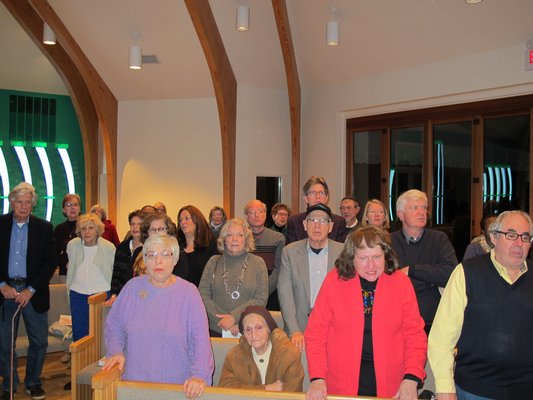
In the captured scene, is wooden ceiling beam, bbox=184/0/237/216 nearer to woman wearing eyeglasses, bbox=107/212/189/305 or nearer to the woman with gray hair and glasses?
woman wearing eyeglasses, bbox=107/212/189/305

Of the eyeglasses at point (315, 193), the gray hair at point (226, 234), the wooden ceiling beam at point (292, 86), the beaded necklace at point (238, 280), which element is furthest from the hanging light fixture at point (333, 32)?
the beaded necklace at point (238, 280)

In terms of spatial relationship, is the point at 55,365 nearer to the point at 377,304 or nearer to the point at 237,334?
the point at 237,334

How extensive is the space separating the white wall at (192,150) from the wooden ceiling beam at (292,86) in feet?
0.54

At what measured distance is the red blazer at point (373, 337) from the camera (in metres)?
2.54

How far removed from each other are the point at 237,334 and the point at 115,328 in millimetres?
1067

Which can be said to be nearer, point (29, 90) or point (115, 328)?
point (115, 328)

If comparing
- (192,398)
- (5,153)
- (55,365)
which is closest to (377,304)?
(192,398)

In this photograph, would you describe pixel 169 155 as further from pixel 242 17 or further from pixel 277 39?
pixel 242 17

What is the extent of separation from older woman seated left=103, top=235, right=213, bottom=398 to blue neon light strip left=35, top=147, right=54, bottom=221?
8974 millimetres

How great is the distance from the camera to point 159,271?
2.83 m

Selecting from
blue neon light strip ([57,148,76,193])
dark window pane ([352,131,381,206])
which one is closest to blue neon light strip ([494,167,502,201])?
dark window pane ([352,131,381,206])

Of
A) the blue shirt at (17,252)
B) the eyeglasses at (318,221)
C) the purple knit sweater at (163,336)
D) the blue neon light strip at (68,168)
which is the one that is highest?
the blue neon light strip at (68,168)

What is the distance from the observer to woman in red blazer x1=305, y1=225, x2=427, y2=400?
254 cm

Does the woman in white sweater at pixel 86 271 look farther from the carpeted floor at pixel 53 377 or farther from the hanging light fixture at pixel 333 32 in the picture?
the hanging light fixture at pixel 333 32
